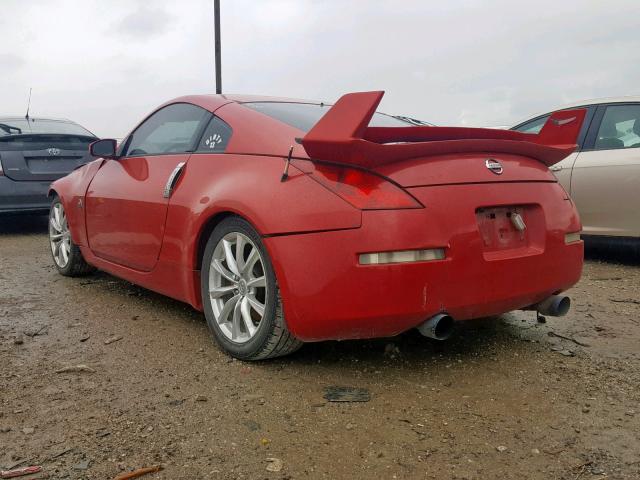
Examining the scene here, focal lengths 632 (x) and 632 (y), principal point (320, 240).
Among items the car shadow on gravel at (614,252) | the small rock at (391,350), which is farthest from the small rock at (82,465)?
the car shadow on gravel at (614,252)

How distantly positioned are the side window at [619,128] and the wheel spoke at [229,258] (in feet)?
12.9

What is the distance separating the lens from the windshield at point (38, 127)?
7367 millimetres

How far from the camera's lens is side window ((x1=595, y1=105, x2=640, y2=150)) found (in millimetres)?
5391

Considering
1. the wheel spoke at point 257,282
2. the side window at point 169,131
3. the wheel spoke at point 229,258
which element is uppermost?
the side window at point 169,131

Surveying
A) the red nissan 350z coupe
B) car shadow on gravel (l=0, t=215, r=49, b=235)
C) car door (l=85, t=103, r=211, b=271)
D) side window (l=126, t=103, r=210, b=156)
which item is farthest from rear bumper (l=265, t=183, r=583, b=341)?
car shadow on gravel (l=0, t=215, r=49, b=235)

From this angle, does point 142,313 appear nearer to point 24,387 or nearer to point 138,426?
point 24,387

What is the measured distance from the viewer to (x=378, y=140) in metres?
2.74

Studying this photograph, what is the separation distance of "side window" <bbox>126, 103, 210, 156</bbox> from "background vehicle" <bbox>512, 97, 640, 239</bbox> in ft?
11.5

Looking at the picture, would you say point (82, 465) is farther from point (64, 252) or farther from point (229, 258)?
point (64, 252)

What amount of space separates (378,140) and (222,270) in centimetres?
102

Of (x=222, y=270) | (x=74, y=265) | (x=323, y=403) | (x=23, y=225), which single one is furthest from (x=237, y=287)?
(x=23, y=225)

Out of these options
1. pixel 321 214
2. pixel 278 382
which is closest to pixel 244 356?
pixel 278 382

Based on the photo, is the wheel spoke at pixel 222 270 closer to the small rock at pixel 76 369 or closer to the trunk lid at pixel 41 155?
the small rock at pixel 76 369

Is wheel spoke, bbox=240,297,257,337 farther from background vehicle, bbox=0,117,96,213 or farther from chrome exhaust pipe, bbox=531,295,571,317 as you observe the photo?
background vehicle, bbox=0,117,96,213
